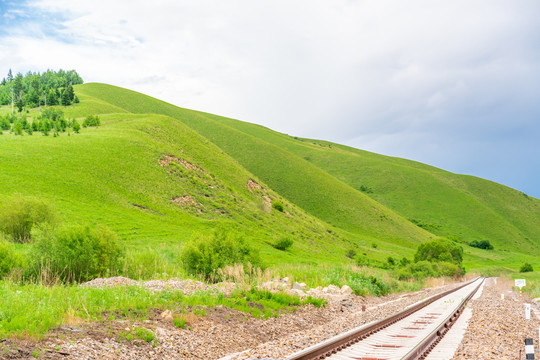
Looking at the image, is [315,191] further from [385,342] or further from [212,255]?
[385,342]

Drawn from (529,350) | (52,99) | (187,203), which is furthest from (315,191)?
(529,350)

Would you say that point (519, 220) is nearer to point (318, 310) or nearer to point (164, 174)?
point (164, 174)

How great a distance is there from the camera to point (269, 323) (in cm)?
1198

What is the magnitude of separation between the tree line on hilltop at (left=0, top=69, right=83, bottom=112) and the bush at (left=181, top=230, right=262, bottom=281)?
115076 mm

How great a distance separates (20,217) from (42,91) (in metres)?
122

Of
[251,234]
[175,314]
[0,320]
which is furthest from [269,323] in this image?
[251,234]

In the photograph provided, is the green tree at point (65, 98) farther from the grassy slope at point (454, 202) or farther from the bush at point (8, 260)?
the bush at point (8, 260)

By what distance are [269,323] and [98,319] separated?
490 centimetres

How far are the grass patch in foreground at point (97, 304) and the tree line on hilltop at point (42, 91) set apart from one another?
4814 inches

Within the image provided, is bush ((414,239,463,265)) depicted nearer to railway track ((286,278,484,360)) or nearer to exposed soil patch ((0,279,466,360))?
railway track ((286,278,484,360))

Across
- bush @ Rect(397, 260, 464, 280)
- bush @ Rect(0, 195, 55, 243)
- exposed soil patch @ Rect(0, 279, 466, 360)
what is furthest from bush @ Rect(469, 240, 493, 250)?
exposed soil patch @ Rect(0, 279, 466, 360)

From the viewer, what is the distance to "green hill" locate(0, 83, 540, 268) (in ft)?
153

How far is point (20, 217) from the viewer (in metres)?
28.2

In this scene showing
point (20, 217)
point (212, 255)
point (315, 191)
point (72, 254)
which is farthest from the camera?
point (315, 191)
